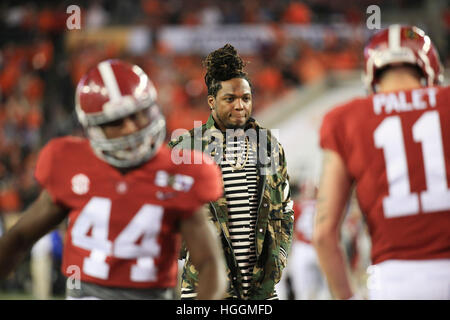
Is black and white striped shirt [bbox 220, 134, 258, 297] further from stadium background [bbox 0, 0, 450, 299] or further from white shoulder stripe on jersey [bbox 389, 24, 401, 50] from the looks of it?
stadium background [bbox 0, 0, 450, 299]

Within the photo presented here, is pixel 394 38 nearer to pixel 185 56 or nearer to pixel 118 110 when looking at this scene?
pixel 118 110

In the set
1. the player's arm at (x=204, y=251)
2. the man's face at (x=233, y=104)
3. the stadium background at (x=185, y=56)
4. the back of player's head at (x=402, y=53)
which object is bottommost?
the player's arm at (x=204, y=251)

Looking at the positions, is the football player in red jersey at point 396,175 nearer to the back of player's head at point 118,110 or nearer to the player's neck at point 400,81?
the player's neck at point 400,81

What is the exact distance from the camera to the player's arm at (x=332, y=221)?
2750mm

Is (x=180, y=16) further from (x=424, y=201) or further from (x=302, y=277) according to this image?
(x=424, y=201)

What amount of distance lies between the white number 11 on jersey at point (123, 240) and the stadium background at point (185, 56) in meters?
10.7

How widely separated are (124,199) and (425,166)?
3.63ft

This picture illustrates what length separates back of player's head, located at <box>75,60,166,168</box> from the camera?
9.29 ft

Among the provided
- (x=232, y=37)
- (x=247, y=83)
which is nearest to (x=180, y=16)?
(x=232, y=37)

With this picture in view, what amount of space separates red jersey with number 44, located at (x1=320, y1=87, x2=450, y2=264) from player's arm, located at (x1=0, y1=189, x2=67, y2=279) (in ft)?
3.84

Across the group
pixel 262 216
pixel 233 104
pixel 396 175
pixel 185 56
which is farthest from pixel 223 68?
pixel 185 56

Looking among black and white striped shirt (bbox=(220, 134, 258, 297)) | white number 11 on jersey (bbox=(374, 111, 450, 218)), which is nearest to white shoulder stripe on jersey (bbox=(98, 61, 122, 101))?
white number 11 on jersey (bbox=(374, 111, 450, 218))

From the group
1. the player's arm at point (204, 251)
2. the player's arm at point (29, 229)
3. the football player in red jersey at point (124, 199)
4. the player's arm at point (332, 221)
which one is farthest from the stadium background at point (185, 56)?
the player's arm at point (332, 221)
